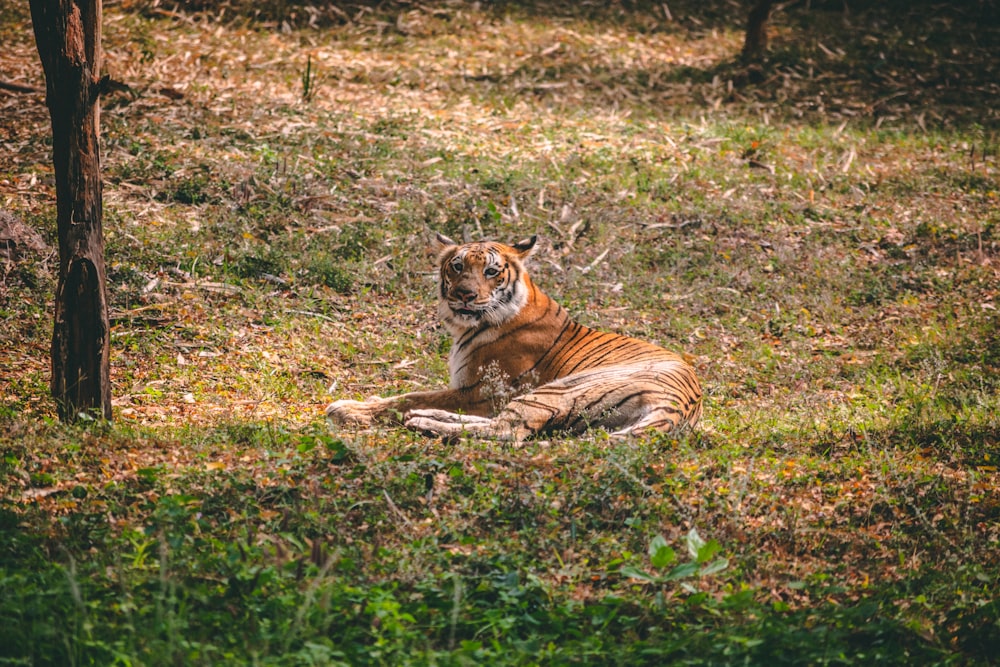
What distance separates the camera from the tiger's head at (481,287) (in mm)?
6816

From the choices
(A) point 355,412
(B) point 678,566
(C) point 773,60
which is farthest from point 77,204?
(C) point 773,60

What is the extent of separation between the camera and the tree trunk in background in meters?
14.7

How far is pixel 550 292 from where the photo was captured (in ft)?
30.4

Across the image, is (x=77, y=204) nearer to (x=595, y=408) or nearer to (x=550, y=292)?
(x=595, y=408)

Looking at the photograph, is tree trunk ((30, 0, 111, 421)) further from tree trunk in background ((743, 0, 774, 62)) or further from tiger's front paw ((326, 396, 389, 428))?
tree trunk in background ((743, 0, 774, 62))

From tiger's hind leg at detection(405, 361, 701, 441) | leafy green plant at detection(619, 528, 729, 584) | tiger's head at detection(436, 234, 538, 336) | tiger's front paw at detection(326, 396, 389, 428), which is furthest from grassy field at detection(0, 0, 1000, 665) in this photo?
tiger's head at detection(436, 234, 538, 336)

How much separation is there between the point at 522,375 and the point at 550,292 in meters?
2.60

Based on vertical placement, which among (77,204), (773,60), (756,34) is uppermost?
(756,34)

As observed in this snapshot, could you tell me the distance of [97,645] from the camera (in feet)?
10.9

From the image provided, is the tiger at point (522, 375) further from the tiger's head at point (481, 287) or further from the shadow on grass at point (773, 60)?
the shadow on grass at point (773, 60)

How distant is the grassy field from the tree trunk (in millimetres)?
303

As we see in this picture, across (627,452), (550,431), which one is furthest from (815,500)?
(550,431)

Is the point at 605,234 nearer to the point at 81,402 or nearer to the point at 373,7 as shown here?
the point at 81,402

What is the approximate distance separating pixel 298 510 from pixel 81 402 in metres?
1.90
